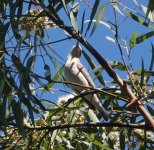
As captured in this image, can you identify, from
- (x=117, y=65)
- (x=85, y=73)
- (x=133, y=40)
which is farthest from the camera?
(x=85, y=73)

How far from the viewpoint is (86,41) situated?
2572mm

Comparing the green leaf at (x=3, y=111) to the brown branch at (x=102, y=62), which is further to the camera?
the brown branch at (x=102, y=62)

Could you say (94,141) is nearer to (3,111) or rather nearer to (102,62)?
(102,62)

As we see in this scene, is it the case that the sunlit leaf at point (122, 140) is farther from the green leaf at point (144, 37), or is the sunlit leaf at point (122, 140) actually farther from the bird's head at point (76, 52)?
the bird's head at point (76, 52)

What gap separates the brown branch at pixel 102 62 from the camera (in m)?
2.46

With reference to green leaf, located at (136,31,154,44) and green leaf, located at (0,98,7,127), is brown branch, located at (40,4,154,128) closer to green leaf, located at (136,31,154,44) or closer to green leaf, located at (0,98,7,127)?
green leaf, located at (136,31,154,44)

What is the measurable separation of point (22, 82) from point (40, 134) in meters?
0.62

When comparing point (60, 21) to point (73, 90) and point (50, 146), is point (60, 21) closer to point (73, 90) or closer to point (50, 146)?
point (50, 146)

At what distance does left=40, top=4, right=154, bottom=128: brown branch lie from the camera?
97.0 inches

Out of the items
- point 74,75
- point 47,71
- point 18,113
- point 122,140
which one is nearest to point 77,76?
point 74,75

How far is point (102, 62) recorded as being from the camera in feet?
8.28

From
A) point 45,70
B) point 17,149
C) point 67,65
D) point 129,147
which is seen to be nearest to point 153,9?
point 45,70

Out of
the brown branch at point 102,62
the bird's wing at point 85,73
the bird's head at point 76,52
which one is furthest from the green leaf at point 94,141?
the bird's head at point 76,52

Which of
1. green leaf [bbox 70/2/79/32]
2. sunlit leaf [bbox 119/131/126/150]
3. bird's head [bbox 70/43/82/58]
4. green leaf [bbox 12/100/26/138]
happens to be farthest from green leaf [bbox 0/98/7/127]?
bird's head [bbox 70/43/82/58]
